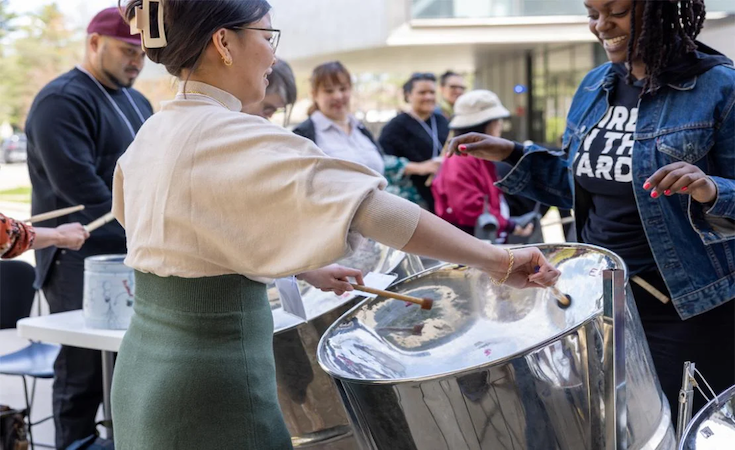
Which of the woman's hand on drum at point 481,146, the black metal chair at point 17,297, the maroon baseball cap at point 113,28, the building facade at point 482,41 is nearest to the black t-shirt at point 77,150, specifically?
the maroon baseball cap at point 113,28

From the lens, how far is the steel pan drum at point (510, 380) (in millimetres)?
1069

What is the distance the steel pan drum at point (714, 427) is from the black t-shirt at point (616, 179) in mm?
480

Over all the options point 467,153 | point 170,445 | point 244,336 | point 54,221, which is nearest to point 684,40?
point 467,153

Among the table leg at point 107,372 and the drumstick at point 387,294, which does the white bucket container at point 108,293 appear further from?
the drumstick at point 387,294

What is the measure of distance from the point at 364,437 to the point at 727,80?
0.87m

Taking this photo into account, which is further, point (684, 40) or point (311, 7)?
point (311, 7)

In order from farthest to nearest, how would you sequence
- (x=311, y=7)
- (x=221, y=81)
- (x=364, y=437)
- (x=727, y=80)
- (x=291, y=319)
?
1. (x=311, y=7)
2. (x=291, y=319)
3. (x=727, y=80)
4. (x=364, y=437)
5. (x=221, y=81)

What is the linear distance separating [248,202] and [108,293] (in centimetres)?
100

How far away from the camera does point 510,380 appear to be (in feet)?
3.49

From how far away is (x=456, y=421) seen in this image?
42.9 inches

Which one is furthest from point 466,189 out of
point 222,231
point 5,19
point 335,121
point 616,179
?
point 5,19

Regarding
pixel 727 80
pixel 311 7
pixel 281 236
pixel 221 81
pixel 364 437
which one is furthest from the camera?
pixel 311 7

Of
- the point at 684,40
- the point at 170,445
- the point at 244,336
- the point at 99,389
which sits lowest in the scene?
the point at 99,389

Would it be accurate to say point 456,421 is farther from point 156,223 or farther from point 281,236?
point 156,223
